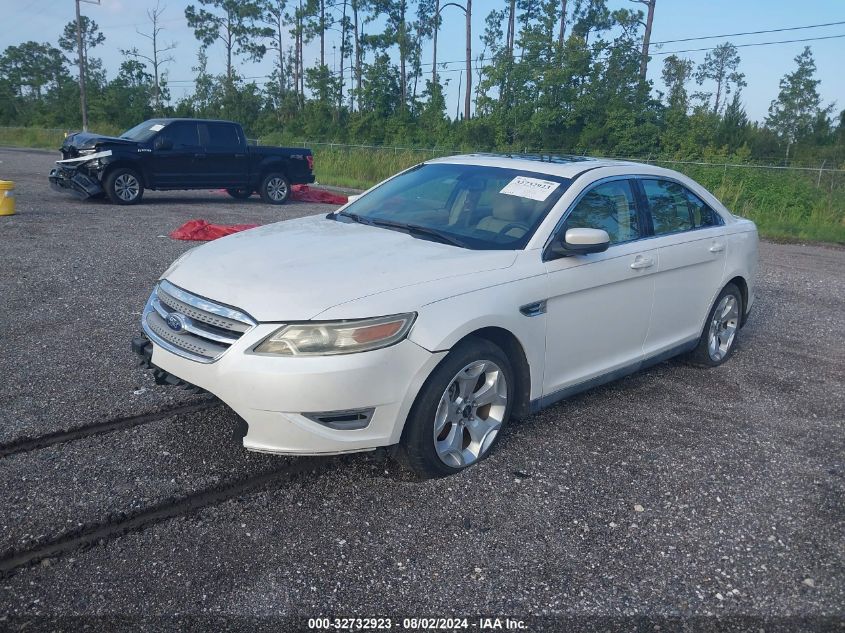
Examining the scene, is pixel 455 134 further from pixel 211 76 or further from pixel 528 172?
pixel 528 172

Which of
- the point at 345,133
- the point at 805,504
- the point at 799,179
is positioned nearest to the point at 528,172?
the point at 805,504

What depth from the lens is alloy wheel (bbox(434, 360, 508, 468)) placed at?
3.81 m

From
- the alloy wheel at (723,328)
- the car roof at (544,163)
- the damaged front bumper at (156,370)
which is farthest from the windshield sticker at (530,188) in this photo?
the damaged front bumper at (156,370)

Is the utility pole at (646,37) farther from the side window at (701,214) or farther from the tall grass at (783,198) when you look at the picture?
the side window at (701,214)

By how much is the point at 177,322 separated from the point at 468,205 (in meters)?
1.94

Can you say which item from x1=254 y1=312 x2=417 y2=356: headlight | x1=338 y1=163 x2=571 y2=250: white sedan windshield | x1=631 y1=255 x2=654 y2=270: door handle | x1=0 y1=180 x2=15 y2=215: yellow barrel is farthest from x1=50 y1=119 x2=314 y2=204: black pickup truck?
x1=254 y1=312 x2=417 y2=356: headlight

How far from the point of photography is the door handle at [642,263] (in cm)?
479

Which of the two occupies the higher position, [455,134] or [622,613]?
[455,134]

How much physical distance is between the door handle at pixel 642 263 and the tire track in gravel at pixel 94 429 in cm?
278

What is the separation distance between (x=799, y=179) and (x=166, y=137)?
15.6 m

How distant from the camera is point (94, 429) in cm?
426

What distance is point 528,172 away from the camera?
4855mm

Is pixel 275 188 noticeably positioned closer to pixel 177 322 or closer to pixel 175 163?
pixel 175 163

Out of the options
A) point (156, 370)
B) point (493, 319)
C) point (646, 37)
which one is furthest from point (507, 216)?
point (646, 37)
